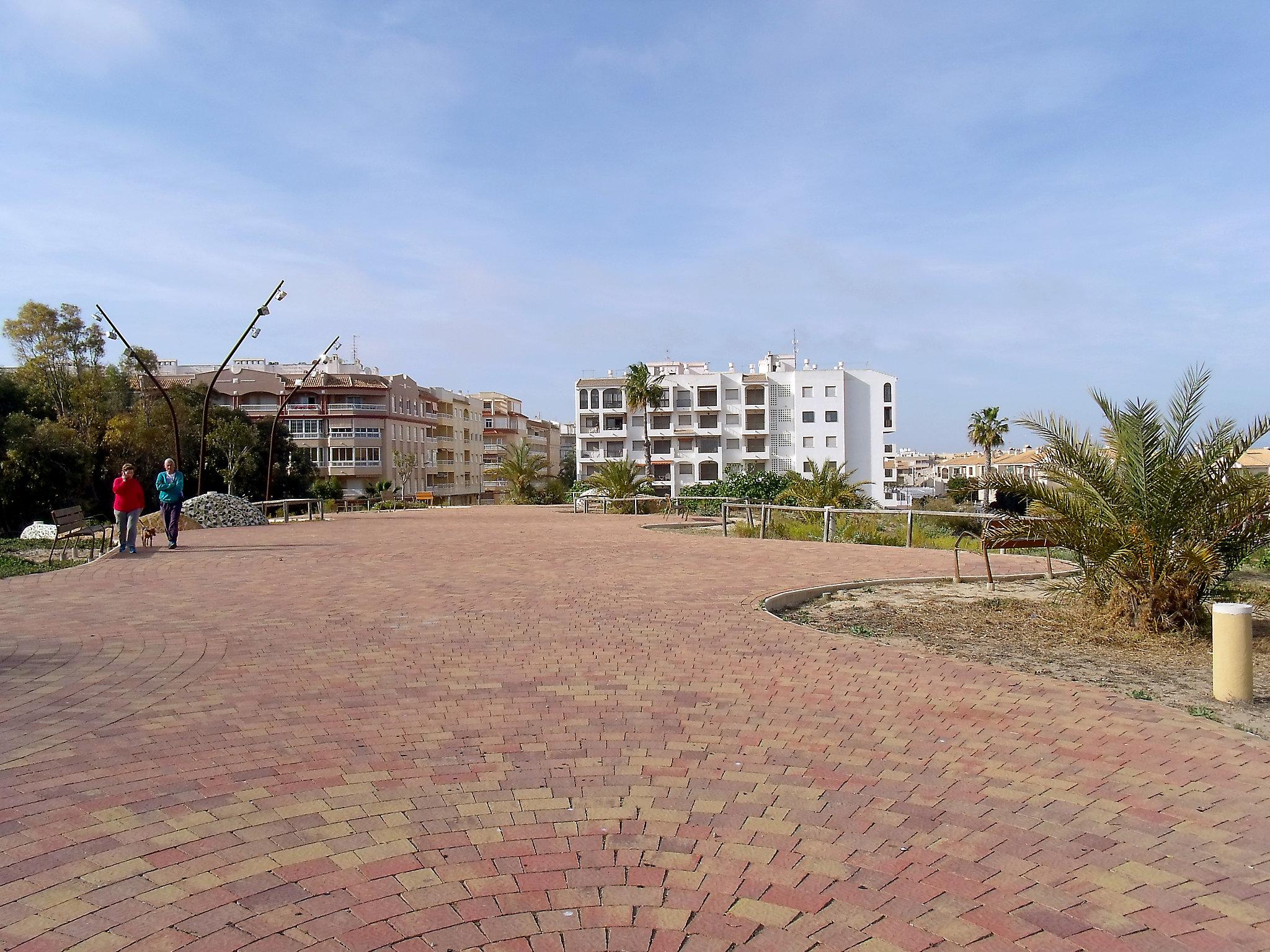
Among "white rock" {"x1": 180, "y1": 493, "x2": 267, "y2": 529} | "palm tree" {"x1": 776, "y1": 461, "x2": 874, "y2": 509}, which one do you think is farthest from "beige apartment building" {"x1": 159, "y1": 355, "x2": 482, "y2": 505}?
"palm tree" {"x1": 776, "y1": 461, "x2": 874, "y2": 509}

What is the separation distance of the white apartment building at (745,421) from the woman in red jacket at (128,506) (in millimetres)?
65558

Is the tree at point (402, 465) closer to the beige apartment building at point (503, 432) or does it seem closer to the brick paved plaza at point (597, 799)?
the beige apartment building at point (503, 432)

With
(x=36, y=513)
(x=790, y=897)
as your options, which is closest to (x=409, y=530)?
(x=790, y=897)

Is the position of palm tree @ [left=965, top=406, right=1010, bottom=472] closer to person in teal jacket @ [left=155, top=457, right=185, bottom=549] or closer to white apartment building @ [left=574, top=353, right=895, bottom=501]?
white apartment building @ [left=574, top=353, right=895, bottom=501]

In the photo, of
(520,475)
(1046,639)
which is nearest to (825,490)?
(1046,639)

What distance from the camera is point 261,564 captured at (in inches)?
518

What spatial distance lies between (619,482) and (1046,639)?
24946 millimetres

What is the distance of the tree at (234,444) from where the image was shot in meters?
53.5

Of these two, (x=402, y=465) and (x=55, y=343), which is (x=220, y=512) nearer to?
(x=55, y=343)

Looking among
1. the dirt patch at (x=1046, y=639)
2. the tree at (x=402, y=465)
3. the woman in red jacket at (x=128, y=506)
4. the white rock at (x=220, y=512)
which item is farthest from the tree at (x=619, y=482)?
the tree at (x=402, y=465)

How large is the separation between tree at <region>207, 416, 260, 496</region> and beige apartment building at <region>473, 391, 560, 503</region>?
4732 centimetres

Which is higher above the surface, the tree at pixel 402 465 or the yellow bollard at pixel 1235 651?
the tree at pixel 402 465

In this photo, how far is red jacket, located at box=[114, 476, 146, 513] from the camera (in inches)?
547

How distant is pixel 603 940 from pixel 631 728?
2184 mm
